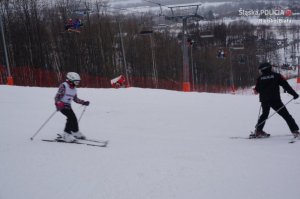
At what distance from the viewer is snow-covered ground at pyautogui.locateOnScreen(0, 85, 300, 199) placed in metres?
4.20

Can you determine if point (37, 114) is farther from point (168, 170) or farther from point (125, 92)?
point (168, 170)

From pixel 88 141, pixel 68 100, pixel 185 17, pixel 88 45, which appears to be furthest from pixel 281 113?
pixel 88 45

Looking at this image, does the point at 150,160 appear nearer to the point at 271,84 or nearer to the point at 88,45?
the point at 271,84

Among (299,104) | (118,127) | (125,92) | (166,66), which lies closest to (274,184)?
(118,127)

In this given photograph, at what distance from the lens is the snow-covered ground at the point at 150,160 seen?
4.20 metres

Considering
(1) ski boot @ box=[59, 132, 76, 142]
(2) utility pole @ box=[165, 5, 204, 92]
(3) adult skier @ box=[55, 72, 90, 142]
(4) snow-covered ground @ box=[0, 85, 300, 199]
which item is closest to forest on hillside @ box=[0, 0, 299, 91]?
(2) utility pole @ box=[165, 5, 204, 92]

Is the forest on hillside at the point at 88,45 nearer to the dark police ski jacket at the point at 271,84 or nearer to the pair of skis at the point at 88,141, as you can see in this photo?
the dark police ski jacket at the point at 271,84

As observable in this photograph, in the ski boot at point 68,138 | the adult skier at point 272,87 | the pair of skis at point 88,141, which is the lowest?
the pair of skis at point 88,141

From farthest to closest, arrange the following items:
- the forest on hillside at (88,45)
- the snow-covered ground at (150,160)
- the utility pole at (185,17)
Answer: the forest on hillside at (88,45) < the utility pole at (185,17) < the snow-covered ground at (150,160)

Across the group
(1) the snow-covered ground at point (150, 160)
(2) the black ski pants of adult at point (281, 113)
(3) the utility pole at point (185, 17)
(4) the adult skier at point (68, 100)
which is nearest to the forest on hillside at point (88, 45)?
(3) the utility pole at point (185, 17)

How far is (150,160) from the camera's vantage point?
5.45 metres

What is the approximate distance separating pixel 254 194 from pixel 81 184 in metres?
2.23

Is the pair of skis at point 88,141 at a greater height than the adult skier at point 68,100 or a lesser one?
lesser

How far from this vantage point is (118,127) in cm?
902
